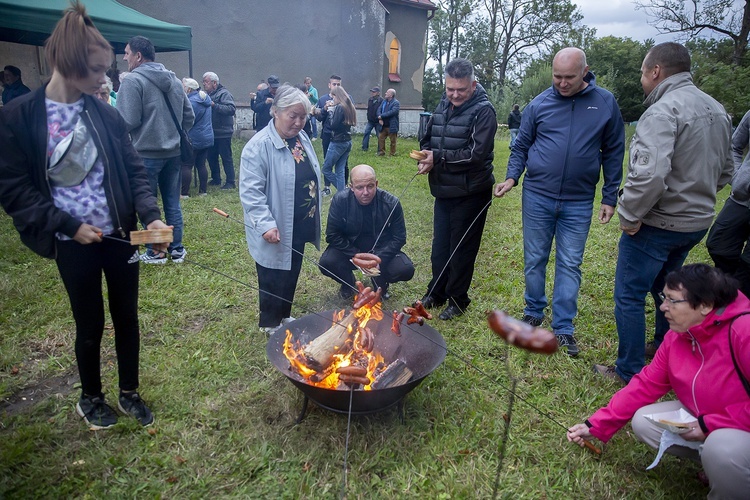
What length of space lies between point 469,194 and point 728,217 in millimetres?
2070

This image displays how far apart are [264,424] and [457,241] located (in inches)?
91.7

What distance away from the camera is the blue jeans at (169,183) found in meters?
5.25

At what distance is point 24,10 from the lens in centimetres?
663

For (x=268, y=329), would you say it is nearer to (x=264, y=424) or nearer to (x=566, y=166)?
(x=264, y=424)

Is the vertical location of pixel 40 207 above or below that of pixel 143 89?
below

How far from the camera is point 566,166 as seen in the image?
374cm

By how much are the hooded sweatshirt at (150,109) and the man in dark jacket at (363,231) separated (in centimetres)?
214

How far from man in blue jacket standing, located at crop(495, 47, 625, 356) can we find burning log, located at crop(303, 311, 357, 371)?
5.70ft

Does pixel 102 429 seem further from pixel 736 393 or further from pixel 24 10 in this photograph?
pixel 24 10

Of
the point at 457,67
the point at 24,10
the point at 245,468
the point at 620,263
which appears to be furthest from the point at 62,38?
the point at 24,10

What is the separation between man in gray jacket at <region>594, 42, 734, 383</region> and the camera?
9.68 ft

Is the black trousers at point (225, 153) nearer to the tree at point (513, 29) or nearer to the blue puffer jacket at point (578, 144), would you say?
the blue puffer jacket at point (578, 144)

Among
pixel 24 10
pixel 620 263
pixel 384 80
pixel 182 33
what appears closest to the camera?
pixel 620 263

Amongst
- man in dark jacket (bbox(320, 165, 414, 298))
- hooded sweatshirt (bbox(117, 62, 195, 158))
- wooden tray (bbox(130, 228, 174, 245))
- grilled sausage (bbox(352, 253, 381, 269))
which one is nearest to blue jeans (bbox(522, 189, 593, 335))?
man in dark jacket (bbox(320, 165, 414, 298))
